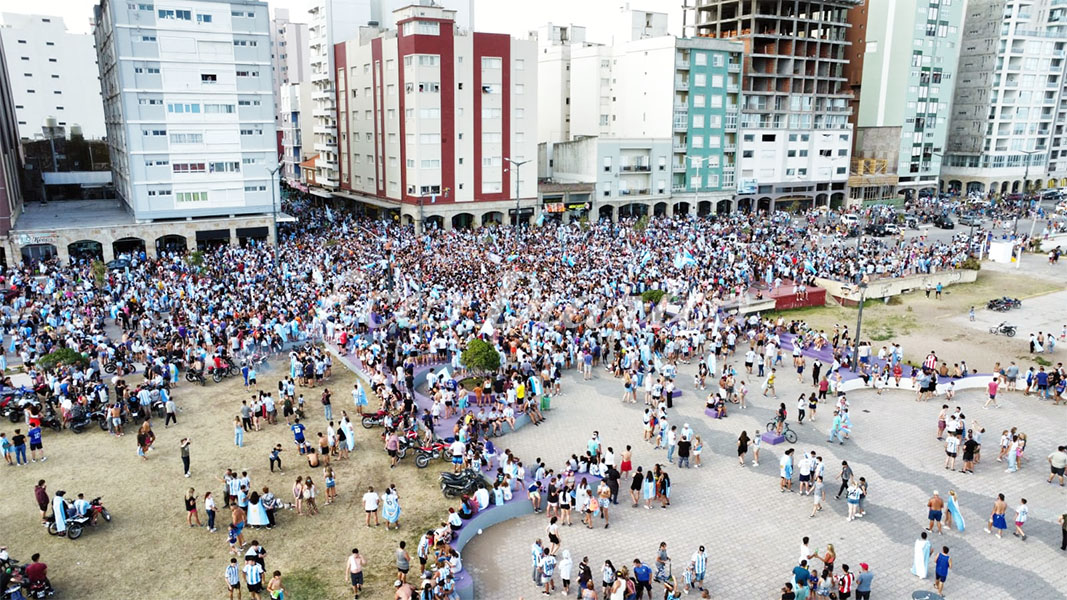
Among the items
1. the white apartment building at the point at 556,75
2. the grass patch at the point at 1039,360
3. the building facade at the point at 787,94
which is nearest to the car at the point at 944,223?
the building facade at the point at 787,94

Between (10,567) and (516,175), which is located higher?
(516,175)

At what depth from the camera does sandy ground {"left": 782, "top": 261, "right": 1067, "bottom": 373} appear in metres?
33.8

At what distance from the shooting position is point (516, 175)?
2516 inches

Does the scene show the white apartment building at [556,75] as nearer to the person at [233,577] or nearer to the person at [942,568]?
the person at [942,568]

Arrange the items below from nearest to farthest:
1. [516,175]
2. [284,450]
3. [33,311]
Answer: [284,450]
[33,311]
[516,175]

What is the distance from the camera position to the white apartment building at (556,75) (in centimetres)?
8006

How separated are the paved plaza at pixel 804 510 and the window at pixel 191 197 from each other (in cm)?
3779

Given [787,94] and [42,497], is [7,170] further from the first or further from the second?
[787,94]

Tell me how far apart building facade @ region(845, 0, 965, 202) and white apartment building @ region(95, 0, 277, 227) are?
208 ft

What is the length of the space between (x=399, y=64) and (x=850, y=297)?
1506 inches

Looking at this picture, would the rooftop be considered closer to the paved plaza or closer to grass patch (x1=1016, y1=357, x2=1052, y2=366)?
the paved plaza

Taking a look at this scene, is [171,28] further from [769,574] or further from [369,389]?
[769,574]

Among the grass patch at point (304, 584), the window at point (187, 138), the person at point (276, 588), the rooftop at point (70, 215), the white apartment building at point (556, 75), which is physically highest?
the white apartment building at point (556, 75)

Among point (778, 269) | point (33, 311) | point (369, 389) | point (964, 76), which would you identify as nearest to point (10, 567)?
point (369, 389)
